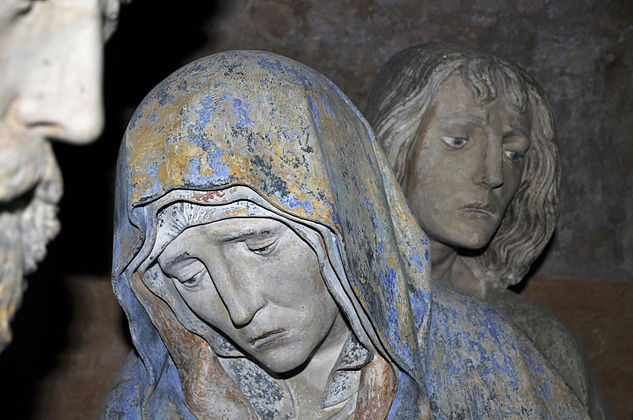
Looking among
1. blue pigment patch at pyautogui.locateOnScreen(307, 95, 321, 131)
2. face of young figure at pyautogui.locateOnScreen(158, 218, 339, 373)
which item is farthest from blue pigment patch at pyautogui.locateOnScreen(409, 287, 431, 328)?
blue pigment patch at pyautogui.locateOnScreen(307, 95, 321, 131)

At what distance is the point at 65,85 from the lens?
39.4 inches

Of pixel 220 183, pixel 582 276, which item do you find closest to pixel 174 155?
pixel 220 183

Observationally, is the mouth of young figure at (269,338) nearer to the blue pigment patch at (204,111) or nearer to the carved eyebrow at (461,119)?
the blue pigment patch at (204,111)

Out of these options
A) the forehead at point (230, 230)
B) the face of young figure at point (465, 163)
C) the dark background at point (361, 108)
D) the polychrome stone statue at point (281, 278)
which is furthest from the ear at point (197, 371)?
the face of young figure at point (465, 163)

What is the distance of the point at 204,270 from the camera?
5.66 ft

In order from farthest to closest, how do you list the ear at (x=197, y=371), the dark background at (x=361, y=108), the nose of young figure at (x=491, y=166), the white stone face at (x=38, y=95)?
the dark background at (x=361, y=108) → the nose of young figure at (x=491, y=166) → the ear at (x=197, y=371) → the white stone face at (x=38, y=95)

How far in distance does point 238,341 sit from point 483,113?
99cm

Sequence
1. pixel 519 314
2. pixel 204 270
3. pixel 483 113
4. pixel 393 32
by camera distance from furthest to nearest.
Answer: pixel 393 32
pixel 519 314
pixel 483 113
pixel 204 270

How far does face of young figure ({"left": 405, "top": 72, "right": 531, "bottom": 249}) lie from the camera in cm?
242

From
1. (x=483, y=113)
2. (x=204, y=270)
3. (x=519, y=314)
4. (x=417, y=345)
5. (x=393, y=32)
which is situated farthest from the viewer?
(x=393, y=32)

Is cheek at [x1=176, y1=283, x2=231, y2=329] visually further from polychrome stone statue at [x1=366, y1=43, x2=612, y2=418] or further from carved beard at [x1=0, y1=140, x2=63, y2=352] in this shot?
polychrome stone statue at [x1=366, y1=43, x2=612, y2=418]

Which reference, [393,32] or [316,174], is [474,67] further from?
[316,174]

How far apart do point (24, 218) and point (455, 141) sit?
1569 millimetres

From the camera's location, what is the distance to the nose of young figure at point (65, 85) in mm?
994
